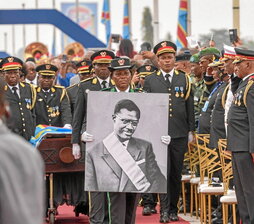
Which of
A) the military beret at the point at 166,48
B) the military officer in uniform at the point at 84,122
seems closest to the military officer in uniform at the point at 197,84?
the military beret at the point at 166,48

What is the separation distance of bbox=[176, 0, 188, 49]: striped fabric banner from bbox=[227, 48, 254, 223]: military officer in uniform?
16.4 m

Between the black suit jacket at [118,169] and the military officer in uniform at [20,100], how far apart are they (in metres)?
3.27

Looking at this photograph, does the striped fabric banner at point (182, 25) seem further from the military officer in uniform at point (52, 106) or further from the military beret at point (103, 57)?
the military beret at point (103, 57)

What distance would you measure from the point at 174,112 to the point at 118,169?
366cm

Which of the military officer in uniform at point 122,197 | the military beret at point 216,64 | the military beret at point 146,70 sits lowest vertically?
the military officer in uniform at point 122,197

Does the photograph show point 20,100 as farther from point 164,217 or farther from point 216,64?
point 216,64

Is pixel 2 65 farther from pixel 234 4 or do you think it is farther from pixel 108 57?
pixel 234 4

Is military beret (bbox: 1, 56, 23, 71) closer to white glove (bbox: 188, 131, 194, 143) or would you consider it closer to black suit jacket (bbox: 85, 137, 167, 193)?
white glove (bbox: 188, 131, 194, 143)

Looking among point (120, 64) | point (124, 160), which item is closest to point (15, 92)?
point (120, 64)

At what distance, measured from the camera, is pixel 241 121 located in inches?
408

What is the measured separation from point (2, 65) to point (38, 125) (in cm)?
94

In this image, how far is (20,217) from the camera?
4.01 m

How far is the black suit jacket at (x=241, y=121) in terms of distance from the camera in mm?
10195

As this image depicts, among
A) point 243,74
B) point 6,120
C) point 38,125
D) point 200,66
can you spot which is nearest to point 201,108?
point 200,66
